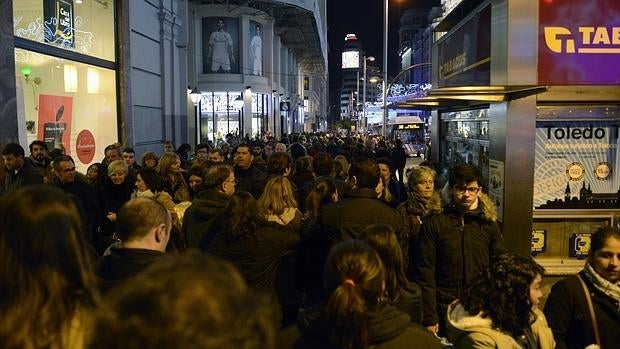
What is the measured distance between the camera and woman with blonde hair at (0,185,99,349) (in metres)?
1.81

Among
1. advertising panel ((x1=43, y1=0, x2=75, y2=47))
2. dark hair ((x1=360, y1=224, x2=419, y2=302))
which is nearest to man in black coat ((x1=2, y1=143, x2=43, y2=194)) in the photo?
advertising panel ((x1=43, y1=0, x2=75, y2=47))

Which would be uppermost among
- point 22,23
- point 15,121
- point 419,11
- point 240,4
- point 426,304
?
point 419,11

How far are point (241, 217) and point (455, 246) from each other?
165 cm

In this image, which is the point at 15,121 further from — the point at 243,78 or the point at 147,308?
the point at 243,78

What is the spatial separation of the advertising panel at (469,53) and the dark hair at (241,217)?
435 cm

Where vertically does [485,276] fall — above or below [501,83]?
below

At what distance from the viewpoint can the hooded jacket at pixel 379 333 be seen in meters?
2.29

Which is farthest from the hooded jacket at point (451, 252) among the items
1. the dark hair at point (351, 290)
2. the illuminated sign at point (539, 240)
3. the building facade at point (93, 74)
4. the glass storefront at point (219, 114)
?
the glass storefront at point (219, 114)

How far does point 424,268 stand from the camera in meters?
4.48

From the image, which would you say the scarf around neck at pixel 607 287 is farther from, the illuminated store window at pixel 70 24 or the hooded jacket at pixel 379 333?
the illuminated store window at pixel 70 24

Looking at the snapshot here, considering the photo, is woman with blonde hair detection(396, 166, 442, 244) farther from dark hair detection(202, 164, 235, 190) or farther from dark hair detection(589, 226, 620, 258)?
dark hair detection(202, 164, 235, 190)

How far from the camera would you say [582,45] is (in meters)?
6.79

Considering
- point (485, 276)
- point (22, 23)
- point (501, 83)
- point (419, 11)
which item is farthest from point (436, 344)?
point (419, 11)

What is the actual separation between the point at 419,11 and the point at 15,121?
549 ft
